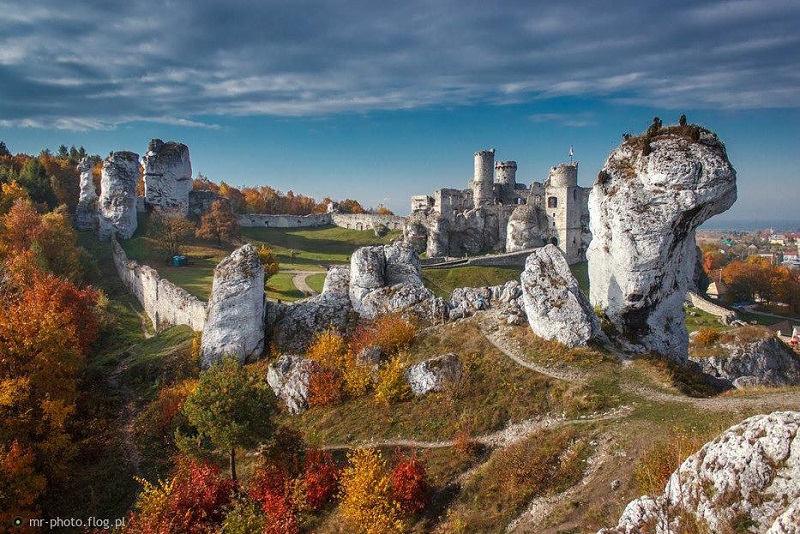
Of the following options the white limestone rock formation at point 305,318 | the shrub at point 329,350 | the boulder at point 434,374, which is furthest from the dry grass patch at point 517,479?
Result: the white limestone rock formation at point 305,318

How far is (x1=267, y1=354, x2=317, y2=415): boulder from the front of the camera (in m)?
20.1

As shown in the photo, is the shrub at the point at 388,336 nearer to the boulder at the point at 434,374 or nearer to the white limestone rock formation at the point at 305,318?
the white limestone rock formation at the point at 305,318

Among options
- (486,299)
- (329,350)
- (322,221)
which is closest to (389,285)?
(486,299)

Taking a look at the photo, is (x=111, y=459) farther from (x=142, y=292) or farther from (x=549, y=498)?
(x=142, y=292)

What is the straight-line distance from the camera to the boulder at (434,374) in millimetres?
18469

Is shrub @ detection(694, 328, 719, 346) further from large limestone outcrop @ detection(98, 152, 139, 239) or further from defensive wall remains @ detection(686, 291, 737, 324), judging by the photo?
large limestone outcrop @ detection(98, 152, 139, 239)

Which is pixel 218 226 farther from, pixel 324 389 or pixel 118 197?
pixel 324 389

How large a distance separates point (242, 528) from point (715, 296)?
60.9 metres

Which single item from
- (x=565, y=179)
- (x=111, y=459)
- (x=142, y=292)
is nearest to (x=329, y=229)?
(x=565, y=179)

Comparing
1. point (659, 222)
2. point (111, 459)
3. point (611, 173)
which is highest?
point (611, 173)

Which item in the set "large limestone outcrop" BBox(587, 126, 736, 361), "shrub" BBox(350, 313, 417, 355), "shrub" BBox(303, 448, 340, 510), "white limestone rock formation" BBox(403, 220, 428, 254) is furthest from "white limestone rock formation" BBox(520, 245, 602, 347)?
"white limestone rock formation" BBox(403, 220, 428, 254)

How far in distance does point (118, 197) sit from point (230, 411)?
43.1 metres

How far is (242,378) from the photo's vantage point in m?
16.4

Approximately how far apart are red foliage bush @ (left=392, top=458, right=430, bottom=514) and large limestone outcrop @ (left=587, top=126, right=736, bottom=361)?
422 inches
